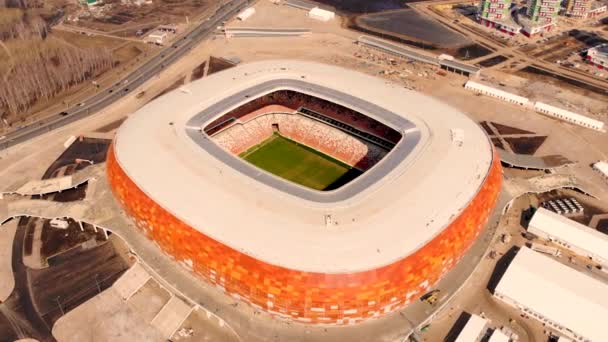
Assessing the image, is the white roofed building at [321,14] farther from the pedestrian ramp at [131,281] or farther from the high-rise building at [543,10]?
the pedestrian ramp at [131,281]

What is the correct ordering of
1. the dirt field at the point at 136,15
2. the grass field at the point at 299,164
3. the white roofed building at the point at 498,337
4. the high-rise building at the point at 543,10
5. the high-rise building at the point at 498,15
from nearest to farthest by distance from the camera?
1. the white roofed building at the point at 498,337
2. the grass field at the point at 299,164
3. the high-rise building at the point at 543,10
4. the high-rise building at the point at 498,15
5. the dirt field at the point at 136,15

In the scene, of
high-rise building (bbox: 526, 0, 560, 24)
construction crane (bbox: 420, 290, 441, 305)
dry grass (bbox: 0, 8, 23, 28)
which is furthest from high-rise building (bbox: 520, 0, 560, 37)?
dry grass (bbox: 0, 8, 23, 28)

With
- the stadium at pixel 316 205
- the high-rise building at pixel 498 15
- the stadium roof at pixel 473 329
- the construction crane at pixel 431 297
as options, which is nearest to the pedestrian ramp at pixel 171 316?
the stadium at pixel 316 205

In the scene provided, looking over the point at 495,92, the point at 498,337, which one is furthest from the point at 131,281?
the point at 495,92

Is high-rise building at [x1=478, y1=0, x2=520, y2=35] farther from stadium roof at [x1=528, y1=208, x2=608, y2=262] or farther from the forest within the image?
the forest

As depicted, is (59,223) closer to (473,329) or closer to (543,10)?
(473,329)
